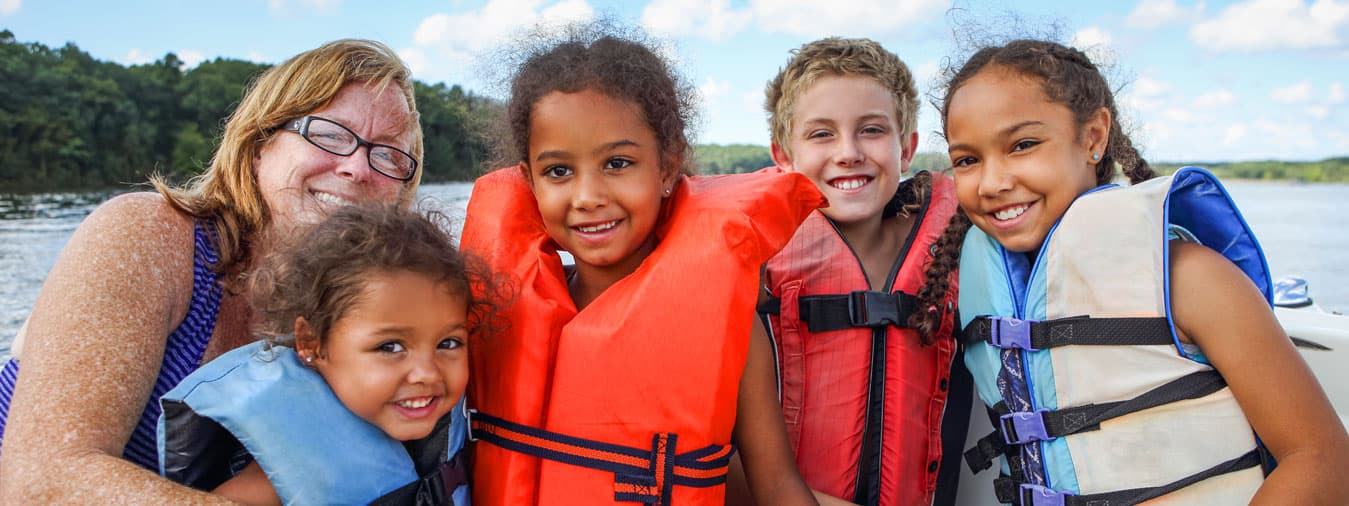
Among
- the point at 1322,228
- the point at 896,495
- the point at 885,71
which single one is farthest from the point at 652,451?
the point at 1322,228

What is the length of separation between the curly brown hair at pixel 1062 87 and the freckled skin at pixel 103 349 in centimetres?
194

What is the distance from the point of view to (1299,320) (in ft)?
12.0

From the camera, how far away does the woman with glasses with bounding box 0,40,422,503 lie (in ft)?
6.32

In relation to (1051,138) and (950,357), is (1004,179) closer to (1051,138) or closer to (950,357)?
(1051,138)

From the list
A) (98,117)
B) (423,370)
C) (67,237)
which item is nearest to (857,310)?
(423,370)

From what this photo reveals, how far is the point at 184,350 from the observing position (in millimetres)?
2367

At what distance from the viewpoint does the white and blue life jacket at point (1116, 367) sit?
84.3 inches

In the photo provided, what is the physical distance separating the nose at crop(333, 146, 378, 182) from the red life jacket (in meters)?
1.41

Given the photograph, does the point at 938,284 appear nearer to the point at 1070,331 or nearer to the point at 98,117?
the point at 1070,331

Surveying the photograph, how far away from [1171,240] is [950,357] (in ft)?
2.68

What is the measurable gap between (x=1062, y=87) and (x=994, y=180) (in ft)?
1.04

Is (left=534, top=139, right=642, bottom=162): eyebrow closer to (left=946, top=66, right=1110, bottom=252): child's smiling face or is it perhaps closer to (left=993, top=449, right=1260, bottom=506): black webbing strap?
(left=946, top=66, right=1110, bottom=252): child's smiling face

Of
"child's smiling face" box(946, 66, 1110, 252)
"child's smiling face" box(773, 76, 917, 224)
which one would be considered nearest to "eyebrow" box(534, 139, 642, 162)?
"child's smiling face" box(946, 66, 1110, 252)

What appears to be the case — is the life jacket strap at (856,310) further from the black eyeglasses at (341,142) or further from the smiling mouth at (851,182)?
the black eyeglasses at (341,142)
